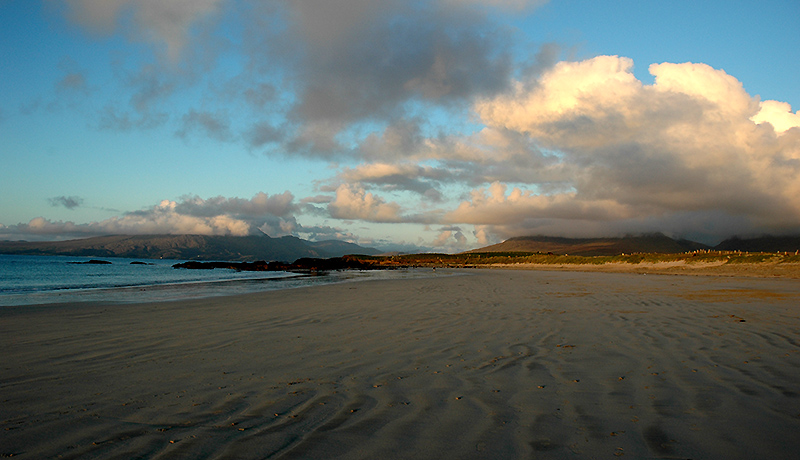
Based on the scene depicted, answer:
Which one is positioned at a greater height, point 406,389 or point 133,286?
point 406,389

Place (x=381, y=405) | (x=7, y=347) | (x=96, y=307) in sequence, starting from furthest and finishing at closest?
(x=96, y=307), (x=7, y=347), (x=381, y=405)

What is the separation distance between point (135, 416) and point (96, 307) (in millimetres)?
12909

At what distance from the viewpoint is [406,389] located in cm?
496

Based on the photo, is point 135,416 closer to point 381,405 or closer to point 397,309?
point 381,405

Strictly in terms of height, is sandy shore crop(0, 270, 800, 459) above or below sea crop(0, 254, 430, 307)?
above

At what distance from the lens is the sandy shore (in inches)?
137

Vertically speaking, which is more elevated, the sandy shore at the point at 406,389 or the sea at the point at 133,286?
the sandy shore at the point at 406,389

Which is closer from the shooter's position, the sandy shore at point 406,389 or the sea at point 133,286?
the sandy shore at point 406,389

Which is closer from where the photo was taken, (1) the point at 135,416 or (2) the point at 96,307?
(1) the point at 135,416

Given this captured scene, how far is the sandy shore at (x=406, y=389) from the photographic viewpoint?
348 centimetres

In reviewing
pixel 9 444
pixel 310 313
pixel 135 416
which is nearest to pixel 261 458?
pixel 135 416

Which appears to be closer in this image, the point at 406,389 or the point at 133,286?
the point at 406,389

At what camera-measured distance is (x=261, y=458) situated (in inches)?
128

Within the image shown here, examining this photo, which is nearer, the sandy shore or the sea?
the sandy shore
